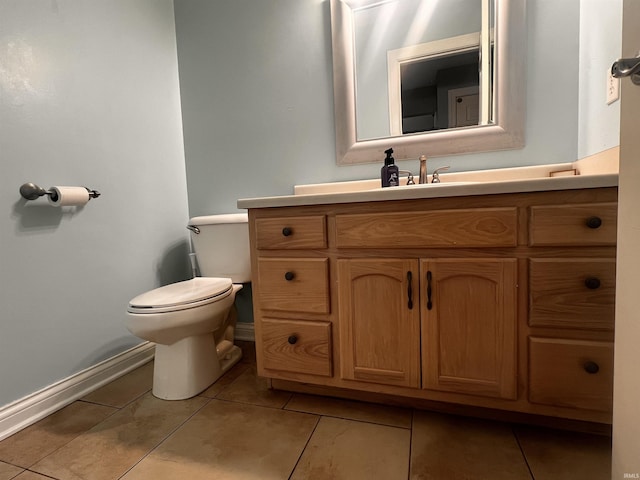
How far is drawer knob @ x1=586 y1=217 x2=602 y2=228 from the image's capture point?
852mm

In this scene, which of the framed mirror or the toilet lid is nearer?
the toilet lid

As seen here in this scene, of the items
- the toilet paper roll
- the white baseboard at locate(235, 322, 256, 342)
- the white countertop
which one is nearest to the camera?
the white countertop

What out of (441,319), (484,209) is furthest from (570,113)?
(441,319)

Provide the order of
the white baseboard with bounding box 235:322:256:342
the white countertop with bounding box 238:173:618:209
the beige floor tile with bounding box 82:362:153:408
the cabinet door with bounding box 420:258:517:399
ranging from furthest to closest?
the white baseboard with bounding box 235:322:256:342 < the beige floor tile with bounding box 82:362:153:408 < the cabinet door with bounding box 420:258:517:399 < the white countertop with bounding box 238:173:618:209

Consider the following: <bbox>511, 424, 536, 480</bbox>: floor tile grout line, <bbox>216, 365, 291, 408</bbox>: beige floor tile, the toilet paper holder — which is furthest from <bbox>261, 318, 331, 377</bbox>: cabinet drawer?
the toilet paper holder

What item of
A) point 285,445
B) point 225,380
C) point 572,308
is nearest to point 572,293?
point 572,308

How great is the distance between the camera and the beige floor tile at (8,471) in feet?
3.05

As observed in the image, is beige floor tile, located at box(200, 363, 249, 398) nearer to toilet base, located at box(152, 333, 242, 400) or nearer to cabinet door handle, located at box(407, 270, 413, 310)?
toilet base, located at box(152, 333, 242, 400)

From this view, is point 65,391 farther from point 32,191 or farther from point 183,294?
point 32,191

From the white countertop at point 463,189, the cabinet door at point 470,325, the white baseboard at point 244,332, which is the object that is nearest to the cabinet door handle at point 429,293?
the cabinet door at point 470,325

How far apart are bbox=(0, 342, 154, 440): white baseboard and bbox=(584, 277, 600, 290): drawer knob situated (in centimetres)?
188

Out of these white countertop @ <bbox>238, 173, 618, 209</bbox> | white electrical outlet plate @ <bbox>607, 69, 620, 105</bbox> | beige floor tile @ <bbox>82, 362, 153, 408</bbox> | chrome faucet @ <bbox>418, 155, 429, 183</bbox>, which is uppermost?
white electrical outlet plate @ <bbox>607, 69, 620, 105</bbox>

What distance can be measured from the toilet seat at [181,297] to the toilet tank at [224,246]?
0.17 metres

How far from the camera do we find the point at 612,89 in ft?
3.39
